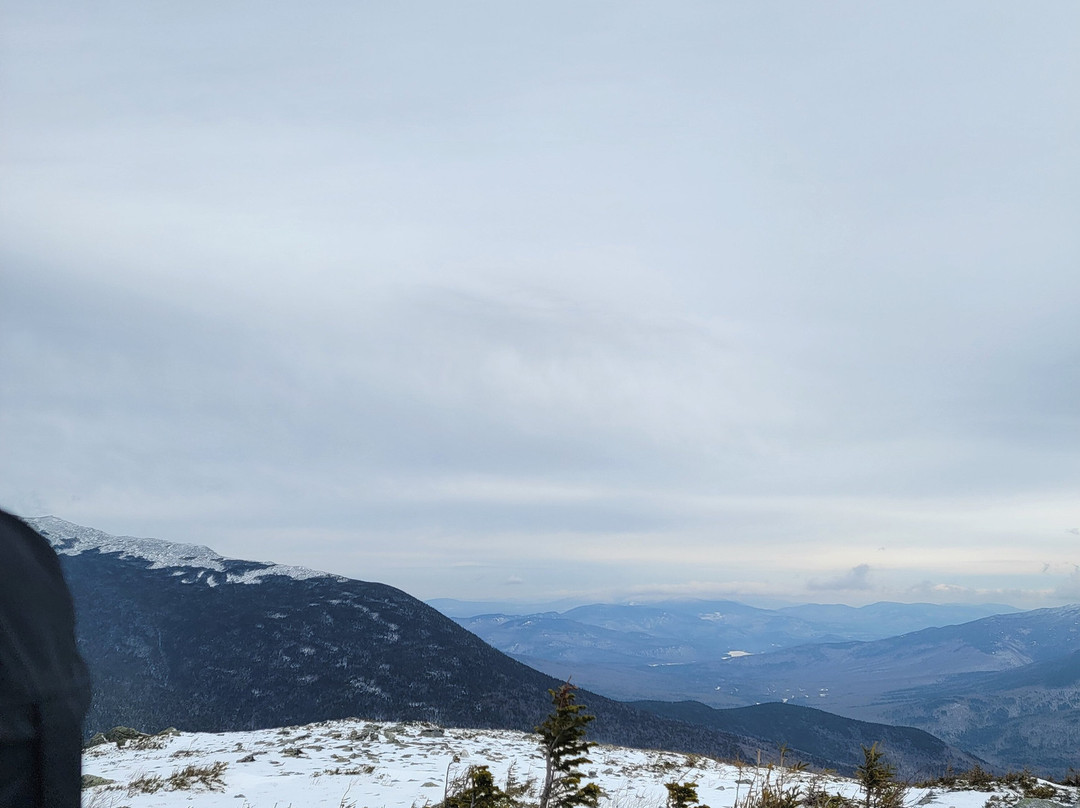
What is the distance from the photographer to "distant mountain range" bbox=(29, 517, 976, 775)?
12744cm

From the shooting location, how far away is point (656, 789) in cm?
1530

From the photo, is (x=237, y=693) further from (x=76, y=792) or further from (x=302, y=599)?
Answer: (x=76, y=792)

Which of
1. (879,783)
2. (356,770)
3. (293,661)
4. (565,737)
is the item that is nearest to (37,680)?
(565,737)

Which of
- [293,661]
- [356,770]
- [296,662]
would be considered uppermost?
[356,770]

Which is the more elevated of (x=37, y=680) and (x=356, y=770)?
(x=37, y=680)

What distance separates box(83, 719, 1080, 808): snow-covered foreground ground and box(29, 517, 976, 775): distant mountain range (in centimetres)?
9614

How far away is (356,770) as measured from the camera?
15992 mm

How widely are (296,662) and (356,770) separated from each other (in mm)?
148461

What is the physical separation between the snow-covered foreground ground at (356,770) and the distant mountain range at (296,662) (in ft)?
315

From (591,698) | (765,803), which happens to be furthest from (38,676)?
(591,698)

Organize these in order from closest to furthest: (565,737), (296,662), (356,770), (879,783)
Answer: (565,737)
(879,783)
(356,770)
(296,662)

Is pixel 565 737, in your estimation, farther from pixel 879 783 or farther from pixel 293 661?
pixel 293 661

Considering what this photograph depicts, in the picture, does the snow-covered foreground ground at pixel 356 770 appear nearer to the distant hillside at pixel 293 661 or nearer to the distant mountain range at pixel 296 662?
the distant hillside at pixel 293 661

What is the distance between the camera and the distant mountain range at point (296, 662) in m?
127
